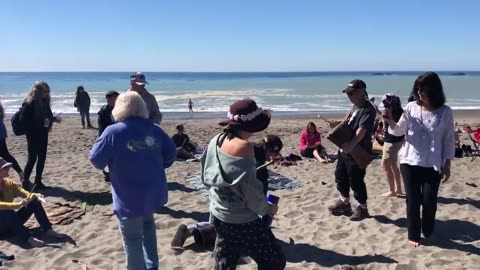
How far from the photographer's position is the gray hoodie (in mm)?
3018

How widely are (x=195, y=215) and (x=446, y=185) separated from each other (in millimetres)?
3911

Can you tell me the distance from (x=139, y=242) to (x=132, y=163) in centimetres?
67

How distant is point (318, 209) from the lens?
20.3 ft

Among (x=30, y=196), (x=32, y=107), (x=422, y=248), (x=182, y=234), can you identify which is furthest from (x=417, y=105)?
(x=32, y=107)

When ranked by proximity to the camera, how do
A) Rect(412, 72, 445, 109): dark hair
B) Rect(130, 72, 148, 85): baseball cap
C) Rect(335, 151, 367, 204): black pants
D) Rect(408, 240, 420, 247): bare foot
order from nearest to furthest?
Rect(412, 72, 445, 109): dark hair
Rect(408, 240, 420, 247): bare foot
Rect(335, 151, 367, 204): black pants
Rect(130, 72, 148, 85): baseball cap

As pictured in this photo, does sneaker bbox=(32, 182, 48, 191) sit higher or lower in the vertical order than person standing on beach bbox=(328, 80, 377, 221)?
lower

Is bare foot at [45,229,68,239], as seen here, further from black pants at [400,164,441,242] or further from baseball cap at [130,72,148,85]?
black pants at [400,164,441,242]

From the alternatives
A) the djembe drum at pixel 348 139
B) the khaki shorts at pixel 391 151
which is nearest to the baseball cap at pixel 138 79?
the djembe drum at pixel 348 139

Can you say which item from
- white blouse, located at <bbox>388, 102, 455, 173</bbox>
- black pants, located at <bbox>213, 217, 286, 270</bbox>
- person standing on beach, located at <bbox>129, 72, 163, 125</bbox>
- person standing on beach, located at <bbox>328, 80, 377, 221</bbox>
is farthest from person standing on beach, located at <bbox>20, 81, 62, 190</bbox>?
white blouse, located at <bbox>388, 102, 455, 173</bbox>

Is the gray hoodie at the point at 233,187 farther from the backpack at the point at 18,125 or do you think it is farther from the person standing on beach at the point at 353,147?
the backpack at the point at 18,125

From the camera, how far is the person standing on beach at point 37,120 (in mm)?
6777

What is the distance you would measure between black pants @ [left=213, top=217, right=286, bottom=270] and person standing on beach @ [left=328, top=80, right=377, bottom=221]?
7.10 ft

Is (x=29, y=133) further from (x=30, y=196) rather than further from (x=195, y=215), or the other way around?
(x=195, y=215)

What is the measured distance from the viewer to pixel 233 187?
122 inches
